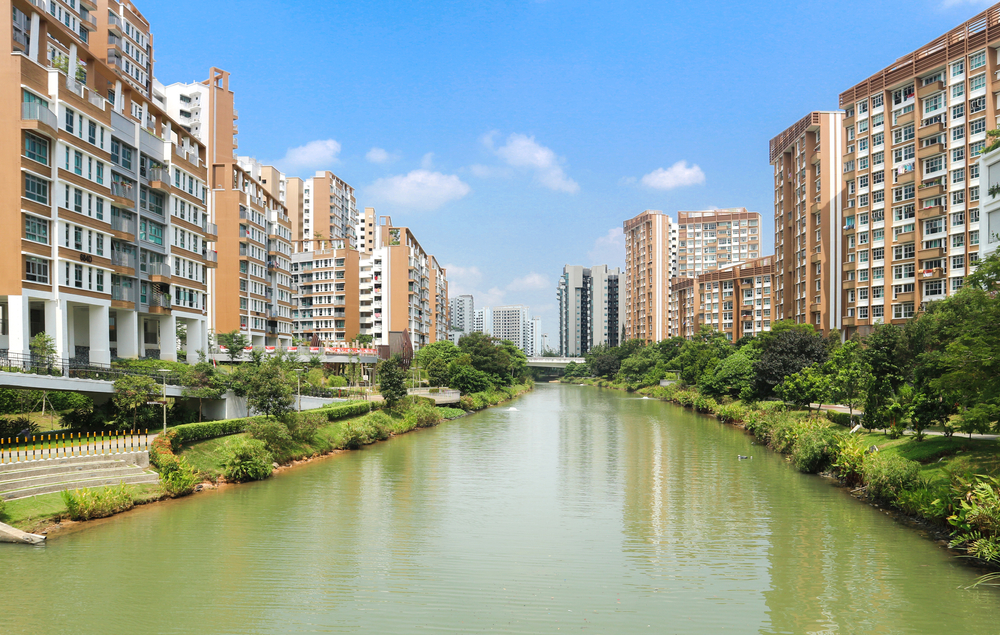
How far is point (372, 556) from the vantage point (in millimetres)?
15469

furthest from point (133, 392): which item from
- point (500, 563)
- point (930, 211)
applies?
point (930, 211)

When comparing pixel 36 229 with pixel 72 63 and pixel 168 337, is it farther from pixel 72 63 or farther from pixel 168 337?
pixel 168 337

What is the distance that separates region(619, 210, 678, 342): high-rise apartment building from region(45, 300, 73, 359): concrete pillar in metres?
104

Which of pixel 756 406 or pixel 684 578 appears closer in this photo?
pixel 684 578

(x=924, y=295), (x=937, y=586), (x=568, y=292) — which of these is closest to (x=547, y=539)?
(x=937, y=586)

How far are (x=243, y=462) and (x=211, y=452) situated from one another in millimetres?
1528

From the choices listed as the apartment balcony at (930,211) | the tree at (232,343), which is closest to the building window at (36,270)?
the tree at (232,343)

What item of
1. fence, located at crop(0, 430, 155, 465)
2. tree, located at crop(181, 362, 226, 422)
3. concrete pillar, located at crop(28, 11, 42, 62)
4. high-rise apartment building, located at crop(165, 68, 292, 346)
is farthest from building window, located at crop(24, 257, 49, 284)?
high-rise apartment building, located at crop(165, 68, 292, 346)

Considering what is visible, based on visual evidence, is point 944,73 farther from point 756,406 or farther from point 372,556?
point 372,556

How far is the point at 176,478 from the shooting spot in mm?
21125

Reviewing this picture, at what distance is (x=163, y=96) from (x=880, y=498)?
82.5 m

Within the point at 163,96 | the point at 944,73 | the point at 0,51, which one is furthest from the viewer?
the point at 163,96

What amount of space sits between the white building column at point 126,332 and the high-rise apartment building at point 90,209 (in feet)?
0.18

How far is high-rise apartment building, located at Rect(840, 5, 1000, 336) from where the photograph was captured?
4491 cm
